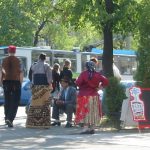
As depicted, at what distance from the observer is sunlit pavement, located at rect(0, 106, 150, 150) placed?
433 inches

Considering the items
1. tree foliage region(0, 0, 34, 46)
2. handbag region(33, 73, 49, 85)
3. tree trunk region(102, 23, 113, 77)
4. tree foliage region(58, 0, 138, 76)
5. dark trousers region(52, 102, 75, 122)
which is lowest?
dark trousers region(52, 102, 75, 122)

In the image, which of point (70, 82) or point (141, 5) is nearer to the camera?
point (70, 82)

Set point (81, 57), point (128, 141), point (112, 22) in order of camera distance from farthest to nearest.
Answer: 1. point (81, 57)
2. point (112, 22)
3. point (128, 141)

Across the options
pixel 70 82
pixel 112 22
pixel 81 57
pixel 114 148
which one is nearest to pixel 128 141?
pixel 114 148

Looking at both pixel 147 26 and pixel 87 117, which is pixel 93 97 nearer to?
pixel 87 117

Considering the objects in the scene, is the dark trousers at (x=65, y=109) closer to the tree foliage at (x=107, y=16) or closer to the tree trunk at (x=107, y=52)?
the tree foliage at (x=107, y=16)

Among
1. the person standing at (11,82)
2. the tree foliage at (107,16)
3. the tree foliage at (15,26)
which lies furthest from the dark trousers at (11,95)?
the tree foliage at (15,26)

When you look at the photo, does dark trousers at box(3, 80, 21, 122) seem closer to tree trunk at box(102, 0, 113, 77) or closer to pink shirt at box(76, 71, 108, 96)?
pink shirt at box(76, 71, 108, 96)

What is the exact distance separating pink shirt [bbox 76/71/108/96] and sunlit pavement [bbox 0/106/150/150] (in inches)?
37.9

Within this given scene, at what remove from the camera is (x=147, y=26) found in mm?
15383

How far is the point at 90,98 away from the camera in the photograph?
13.3 metres

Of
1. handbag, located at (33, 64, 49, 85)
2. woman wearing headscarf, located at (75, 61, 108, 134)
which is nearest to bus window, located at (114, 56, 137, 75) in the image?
handbag, located at (33, 64, 49, 85)

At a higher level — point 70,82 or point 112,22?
point 112,22

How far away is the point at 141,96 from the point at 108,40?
4.39 m
